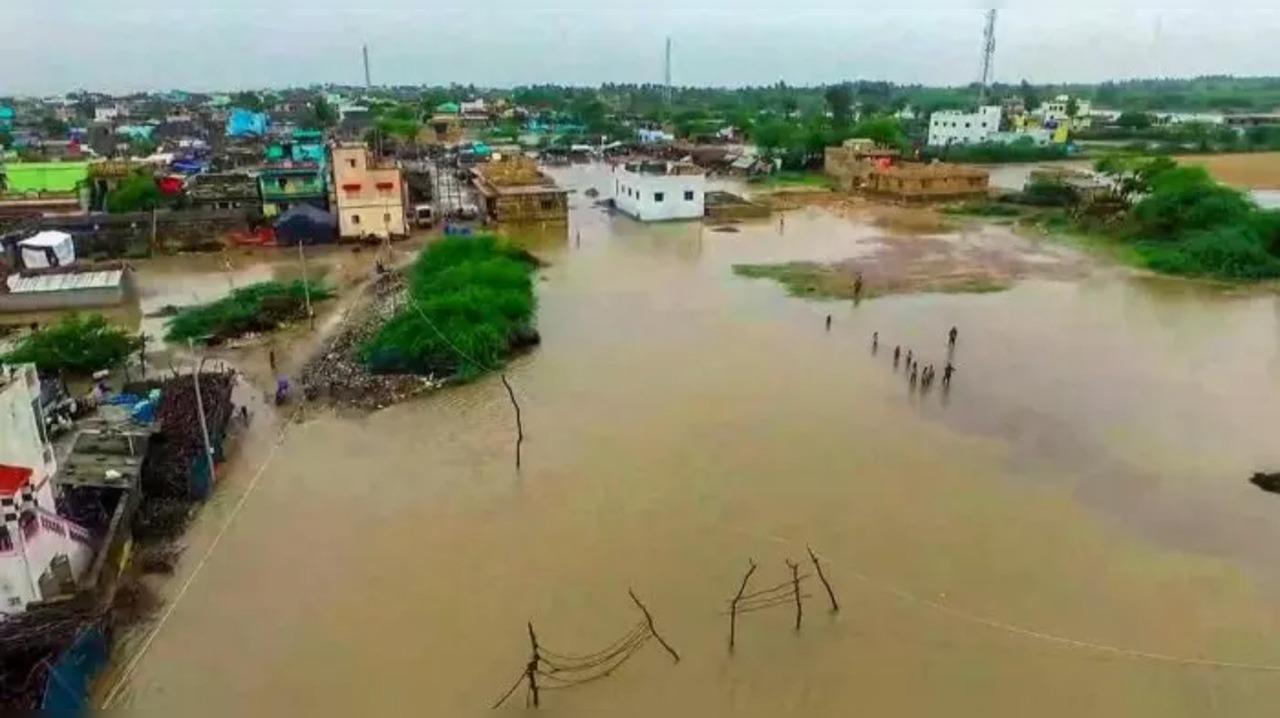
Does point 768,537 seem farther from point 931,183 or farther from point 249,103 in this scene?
point 249,103

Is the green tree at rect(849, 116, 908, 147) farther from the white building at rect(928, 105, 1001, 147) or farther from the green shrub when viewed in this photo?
the green shrub

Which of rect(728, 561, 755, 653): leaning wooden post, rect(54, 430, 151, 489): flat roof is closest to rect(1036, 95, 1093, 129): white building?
rect(728, 561, 755, 653): leaning wooden post

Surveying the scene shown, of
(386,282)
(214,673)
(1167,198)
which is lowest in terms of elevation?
(214,673)

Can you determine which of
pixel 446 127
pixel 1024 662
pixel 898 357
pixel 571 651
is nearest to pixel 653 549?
pixel 571 651

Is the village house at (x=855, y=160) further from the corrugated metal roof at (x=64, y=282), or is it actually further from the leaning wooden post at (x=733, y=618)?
the leaning wooden post at (x=733, y=618)

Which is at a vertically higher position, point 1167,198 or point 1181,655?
point 1167,198

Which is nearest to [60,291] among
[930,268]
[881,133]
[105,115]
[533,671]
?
[533,671]

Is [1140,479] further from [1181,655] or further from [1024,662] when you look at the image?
[1024,662]
